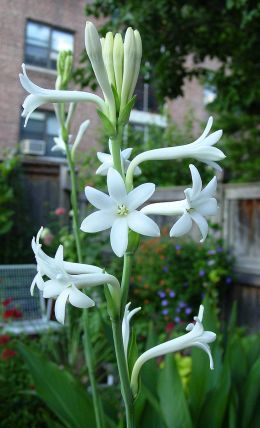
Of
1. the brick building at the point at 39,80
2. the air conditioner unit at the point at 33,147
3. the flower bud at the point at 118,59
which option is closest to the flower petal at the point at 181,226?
the flower bud at the point at 118,59

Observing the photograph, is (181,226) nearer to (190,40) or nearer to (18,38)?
(18,38)

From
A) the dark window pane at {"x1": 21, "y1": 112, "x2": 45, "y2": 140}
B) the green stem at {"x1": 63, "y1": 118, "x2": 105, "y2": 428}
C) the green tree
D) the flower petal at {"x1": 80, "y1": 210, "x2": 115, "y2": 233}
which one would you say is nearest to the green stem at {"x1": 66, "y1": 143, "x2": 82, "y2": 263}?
the green stem at {"x1": 63, "y1": 118, "x2": 105, "y2": 428}

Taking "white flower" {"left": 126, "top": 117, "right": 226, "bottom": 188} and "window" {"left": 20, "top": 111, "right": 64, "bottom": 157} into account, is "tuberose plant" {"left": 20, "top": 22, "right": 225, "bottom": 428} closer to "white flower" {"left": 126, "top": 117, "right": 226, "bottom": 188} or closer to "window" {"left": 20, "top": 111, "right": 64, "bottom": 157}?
"white flower" {"left": 126, "top": 117, "right": 226, "bottom": 188}

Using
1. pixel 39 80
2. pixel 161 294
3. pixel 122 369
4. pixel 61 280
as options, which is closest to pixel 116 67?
pixel 61 280

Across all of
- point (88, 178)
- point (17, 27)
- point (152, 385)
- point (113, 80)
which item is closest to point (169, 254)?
point (88, 178)

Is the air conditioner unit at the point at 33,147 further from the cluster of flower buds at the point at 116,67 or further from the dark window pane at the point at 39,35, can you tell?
the cluster of flower buds at the point at 116,67

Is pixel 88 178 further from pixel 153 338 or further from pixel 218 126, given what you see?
pixel 153 338
